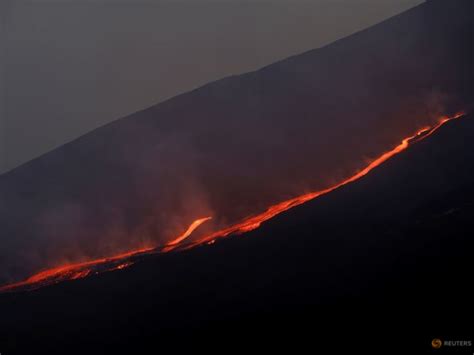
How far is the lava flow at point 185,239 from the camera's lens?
24.3 ft

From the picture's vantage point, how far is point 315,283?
5.08 metres

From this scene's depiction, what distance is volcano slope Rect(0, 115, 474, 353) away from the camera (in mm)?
4359

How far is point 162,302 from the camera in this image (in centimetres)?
564

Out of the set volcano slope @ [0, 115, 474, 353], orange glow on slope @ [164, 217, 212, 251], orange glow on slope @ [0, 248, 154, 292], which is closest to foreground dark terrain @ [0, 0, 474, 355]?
volcano slope @ [0, 115, 474, 353]

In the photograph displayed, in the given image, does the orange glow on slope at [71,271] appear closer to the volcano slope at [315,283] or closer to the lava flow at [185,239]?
the lava flow at [185,239]

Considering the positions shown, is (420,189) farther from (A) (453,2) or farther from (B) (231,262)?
(A) (453,2)

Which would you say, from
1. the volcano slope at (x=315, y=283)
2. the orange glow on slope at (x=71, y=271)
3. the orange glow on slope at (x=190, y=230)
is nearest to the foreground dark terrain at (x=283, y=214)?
the volcano slope at (x=315, y=283)

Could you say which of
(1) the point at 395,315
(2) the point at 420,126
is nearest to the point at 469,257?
(1) the point at 395,315

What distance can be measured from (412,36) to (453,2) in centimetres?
113

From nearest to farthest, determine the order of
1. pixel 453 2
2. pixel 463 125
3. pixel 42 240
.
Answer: pixel 463 125, pixel 42 240, pixel 453 2

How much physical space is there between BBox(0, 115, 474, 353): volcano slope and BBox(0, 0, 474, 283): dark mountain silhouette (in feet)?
7.20

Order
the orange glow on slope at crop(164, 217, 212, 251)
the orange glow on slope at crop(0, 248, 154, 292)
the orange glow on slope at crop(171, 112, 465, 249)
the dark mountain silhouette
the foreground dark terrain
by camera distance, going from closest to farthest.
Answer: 1. the foreground dark terrain
2. the orange glow on slope at crop(171, 112, 465, 249)
3. the orange glow on slope at crop(0, 248, 154, 292)
4. the orange glow on slope at crop(164, 217, 212, 251)
5. the dark mountain silhouette

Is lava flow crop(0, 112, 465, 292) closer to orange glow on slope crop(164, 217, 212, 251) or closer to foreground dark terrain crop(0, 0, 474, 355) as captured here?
orange glow on slope crop(164, 217, 212, 251)

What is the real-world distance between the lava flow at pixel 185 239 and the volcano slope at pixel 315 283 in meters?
0.50
